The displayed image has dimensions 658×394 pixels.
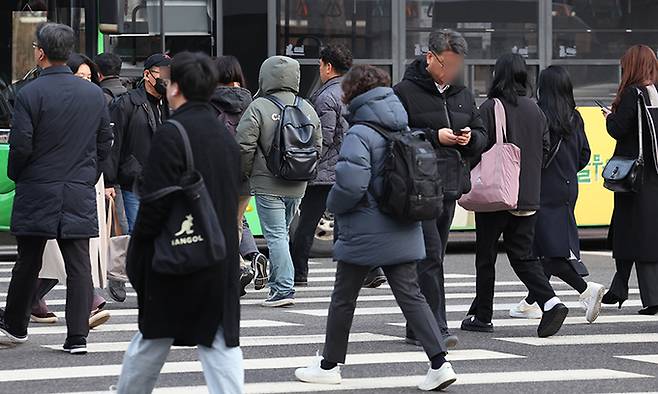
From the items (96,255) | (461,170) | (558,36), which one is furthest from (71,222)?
(558,36)

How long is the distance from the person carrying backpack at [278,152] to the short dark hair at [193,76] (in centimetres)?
486

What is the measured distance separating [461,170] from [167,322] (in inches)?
129

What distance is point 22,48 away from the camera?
14.1m

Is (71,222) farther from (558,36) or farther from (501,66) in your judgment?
(558,36)

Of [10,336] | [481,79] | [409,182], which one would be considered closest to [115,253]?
[10,336]

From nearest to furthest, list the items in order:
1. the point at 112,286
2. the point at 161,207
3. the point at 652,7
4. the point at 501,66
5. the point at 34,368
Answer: the point at 161,207 < the point at 34,368 < the point at 501,66 < the point at 112,286 < the point at 652,7

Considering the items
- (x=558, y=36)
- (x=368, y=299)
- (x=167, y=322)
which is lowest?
(x=368, y=299)

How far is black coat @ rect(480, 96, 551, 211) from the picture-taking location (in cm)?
995

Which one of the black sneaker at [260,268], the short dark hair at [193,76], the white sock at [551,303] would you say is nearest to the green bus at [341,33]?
the black sneaker at [260,268]

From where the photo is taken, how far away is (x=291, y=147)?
11.2 metres

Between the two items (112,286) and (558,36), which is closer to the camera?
(112,286)

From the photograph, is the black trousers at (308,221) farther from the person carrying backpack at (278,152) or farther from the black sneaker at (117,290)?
the black sneaker at (117,290)

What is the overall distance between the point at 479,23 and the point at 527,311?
4.59m

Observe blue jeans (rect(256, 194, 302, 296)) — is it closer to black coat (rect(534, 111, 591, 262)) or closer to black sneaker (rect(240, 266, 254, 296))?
black sneaker (rect(240, 266, 254, 296))
